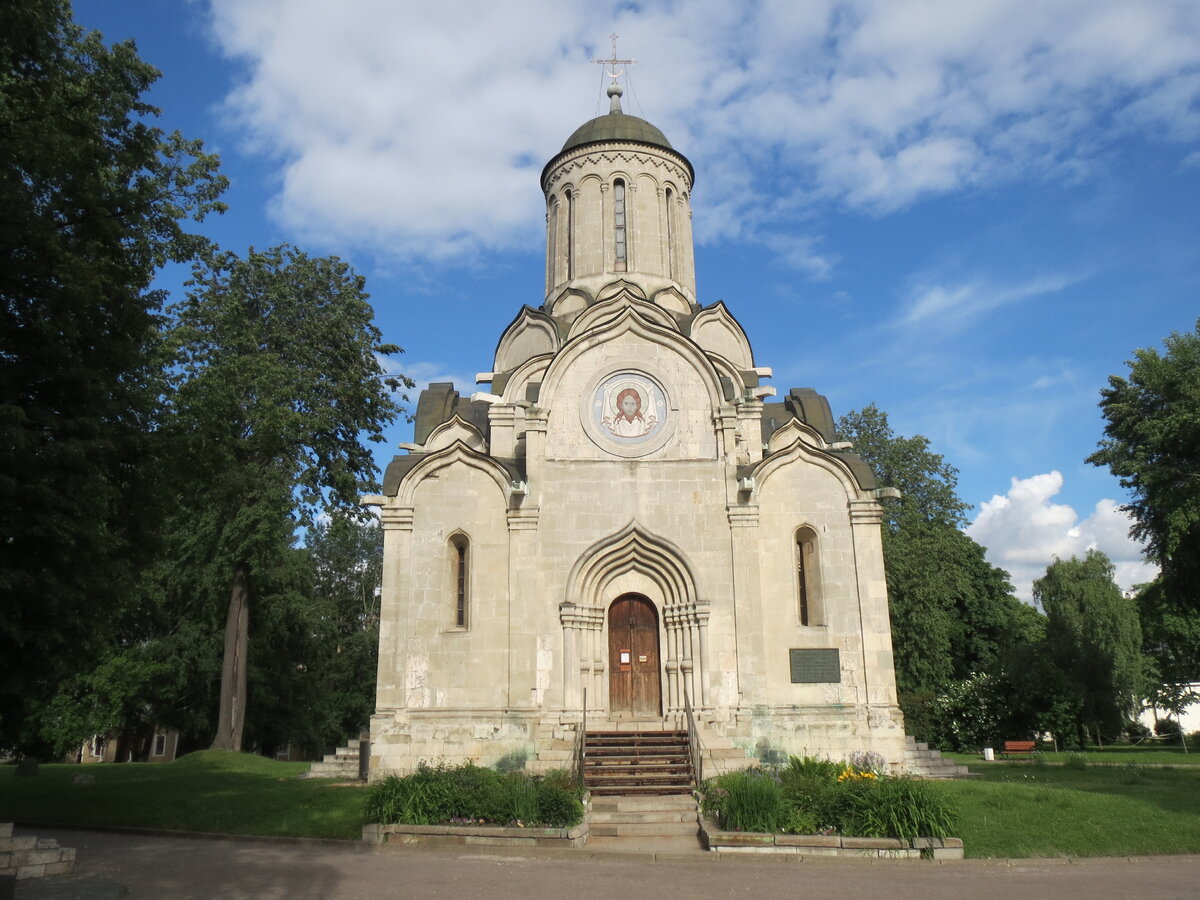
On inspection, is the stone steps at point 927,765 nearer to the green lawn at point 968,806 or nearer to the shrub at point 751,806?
the green lawn at point 968,806

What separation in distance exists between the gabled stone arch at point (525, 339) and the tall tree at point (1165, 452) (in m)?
15.8

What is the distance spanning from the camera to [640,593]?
18594mm

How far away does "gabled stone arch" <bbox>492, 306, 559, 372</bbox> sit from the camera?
22.2 m

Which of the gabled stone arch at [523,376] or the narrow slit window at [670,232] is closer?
the gabled stone arch at [523,376]

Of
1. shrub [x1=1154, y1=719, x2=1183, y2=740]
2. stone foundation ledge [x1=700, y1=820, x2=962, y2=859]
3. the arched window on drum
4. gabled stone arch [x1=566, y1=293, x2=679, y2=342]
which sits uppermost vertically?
gabled stone arch [x1=566, y1=293, x2=679, y2=342]

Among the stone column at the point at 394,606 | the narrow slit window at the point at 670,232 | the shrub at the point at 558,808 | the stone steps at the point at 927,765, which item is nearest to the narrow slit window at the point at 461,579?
the stone column at the point at 394,606

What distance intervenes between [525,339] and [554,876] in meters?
14.8

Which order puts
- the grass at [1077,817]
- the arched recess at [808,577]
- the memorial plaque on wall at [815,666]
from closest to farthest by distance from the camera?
the grass at [1077,817] → the memorial plaque on wall at [815,666] → the arched recess at [808,577]

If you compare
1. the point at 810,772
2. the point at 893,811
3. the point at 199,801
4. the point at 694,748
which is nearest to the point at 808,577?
the point at 694,748

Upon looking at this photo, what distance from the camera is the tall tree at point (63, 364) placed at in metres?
9.42

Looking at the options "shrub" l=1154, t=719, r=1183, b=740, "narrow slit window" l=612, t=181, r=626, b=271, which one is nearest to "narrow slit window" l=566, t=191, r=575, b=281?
"narrow slit window" l=612, t=181, r=626, b=271

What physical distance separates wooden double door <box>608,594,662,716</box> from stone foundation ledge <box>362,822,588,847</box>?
6.36 metres

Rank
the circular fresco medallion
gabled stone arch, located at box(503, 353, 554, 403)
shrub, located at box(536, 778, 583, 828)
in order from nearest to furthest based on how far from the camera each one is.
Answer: shrub, located at box(536, 778, 583, 828) → the circular fresco medallion → gabled stone arch, located at box(503, 353, 554, 403)

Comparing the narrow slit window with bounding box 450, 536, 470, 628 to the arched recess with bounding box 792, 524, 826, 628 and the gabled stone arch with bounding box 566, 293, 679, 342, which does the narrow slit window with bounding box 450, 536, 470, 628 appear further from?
the arched recess with bounding box 792, 524, 826, 628
